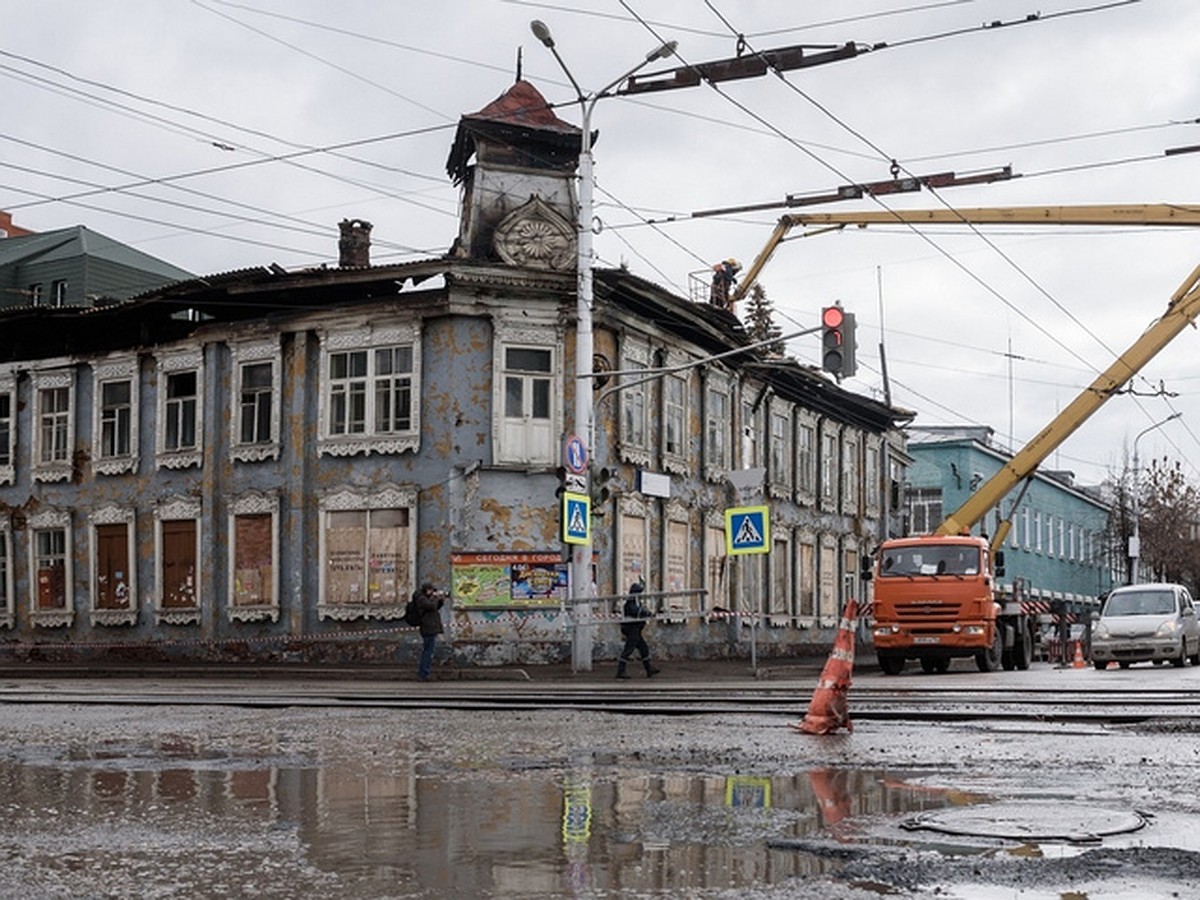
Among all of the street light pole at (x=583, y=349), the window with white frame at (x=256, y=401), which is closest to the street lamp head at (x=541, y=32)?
the street light pole at (x=583, y=349)

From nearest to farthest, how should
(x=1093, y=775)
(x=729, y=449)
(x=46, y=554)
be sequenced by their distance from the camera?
(x=1093, y=775) → (x=46, y=554) → (x=729, y=449)

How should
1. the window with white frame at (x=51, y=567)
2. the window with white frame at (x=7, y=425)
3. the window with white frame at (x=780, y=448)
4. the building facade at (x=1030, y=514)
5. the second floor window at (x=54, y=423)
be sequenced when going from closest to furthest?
the window with white frame at (x=51, y=567), the second floor window at (x=54, y=423), the window with white frame at (x=7, y=425), the window with white frame at (x=780, y=448), the building facade at (x=1030, y=514)

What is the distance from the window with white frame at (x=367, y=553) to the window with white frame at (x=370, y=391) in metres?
1.07

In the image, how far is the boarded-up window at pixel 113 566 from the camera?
37.3 meters

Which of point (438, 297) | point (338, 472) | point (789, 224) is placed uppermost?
point (789, 224)

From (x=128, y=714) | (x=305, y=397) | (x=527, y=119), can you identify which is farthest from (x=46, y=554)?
(x=128, y=714)

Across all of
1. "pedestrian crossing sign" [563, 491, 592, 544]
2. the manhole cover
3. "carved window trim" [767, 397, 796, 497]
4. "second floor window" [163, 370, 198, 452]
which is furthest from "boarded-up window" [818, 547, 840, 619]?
the manhole cover

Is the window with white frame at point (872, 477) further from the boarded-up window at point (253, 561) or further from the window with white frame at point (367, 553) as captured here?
the boarded-up window at point (253, 561)

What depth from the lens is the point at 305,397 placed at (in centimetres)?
3494

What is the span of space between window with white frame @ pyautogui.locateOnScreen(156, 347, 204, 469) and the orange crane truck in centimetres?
1333

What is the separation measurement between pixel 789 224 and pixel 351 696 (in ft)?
72.7

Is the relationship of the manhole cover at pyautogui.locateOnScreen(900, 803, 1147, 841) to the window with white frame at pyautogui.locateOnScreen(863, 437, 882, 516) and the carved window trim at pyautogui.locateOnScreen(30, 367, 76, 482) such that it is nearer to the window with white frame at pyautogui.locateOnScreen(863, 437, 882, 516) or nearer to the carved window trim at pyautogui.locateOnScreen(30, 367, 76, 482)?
the carved window trim at pyautogui.locateOnScreen(30, 367, 76, 482)

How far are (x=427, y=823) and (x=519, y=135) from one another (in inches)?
1215

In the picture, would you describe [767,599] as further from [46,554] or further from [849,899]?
[849,899]
